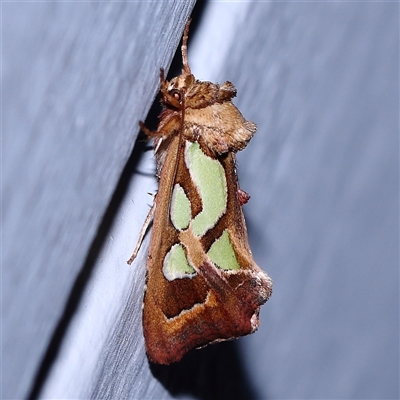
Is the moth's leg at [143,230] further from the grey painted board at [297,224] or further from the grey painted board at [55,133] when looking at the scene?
the grey painted board at [55,133]

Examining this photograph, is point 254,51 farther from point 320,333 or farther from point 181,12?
point 320,333

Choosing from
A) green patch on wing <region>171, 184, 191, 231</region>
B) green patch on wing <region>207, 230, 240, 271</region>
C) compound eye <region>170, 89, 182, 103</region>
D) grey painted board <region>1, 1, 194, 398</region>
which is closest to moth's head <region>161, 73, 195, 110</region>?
compound eye <region>170, 89, 182, 103</region>

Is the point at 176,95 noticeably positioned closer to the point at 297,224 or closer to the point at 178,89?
the point at 178,89

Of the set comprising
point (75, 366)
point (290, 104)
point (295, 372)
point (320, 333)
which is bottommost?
point (295, 372)

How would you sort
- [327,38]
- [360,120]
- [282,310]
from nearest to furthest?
[327,38] → [360,120] → [282,310]

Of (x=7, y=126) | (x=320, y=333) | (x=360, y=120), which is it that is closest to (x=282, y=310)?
(x=320, y=333)

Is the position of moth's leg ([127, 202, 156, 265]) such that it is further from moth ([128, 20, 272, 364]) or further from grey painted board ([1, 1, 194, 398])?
grey painted board ([1, 1, 194, 398])

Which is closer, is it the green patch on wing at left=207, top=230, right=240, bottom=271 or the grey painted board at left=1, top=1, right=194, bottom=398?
the grey painted board at left=1, top=1, right=194, bottom=398

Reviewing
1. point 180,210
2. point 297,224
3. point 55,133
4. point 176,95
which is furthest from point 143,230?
point 297,224

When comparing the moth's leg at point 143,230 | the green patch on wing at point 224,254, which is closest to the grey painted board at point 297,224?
the moth's leg at point 143,230
